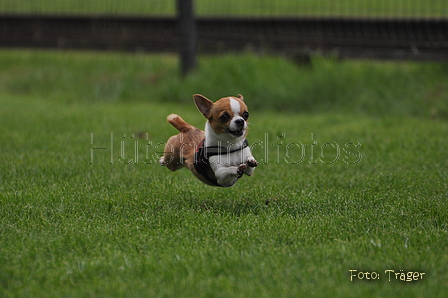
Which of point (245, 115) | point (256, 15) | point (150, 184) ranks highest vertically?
point (256, 15)

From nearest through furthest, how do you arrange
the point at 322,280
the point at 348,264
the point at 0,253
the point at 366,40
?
the point at 322,280 < the point at 348,264 < the point at 0,253 < the point at 366,40

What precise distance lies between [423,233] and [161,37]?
38.4ft

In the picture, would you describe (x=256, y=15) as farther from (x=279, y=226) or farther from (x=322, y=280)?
(x=322, y=280)

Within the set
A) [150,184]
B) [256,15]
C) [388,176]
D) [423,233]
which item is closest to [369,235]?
[423,233]

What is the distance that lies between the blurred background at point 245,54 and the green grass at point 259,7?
0.22 ft

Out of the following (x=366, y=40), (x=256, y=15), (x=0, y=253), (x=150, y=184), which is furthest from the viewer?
(x=256, y=15)

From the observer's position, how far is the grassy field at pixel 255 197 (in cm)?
375

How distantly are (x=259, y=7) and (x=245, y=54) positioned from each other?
129 inches

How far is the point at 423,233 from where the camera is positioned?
14.6ft

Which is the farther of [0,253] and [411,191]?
[411,191]

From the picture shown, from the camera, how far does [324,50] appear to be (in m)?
13.1

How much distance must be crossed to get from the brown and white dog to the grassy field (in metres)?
0.39

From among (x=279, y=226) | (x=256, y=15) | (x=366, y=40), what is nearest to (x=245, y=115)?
(x=279, y=226)

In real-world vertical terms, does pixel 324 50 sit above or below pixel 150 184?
above
